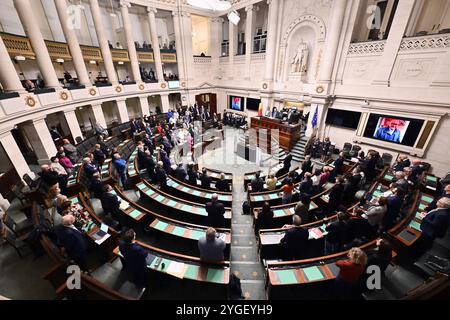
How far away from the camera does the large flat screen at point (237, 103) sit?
1648 cm

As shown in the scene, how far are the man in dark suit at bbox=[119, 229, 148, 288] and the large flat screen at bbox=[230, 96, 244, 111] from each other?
15.2 meters

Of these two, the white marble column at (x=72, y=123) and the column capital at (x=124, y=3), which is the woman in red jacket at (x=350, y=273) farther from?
the column capital at (x=124, y=3)

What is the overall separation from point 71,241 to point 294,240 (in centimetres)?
401

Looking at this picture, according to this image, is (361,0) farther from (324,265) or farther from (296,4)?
(324,265)

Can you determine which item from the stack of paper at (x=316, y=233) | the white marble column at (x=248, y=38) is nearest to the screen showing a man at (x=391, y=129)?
the stack of paper at (x=316, y=233)

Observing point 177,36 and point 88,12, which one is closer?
point 88,12

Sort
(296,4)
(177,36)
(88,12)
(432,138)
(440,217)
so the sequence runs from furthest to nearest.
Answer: (177,36) < (88,12) < (296,4) < (432,138) < (440,217)

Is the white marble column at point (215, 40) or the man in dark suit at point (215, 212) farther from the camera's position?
the white marble column at point (215, 40)

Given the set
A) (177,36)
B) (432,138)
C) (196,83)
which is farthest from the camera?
(196,83)

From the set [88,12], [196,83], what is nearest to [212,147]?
[196,83]

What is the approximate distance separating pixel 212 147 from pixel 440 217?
32.4 ft

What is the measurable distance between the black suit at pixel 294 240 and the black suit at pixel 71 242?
3.75 metres

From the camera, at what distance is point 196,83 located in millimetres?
17031

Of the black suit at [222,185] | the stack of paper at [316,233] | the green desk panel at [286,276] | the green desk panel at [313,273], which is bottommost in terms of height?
the black suit at [222,185]
